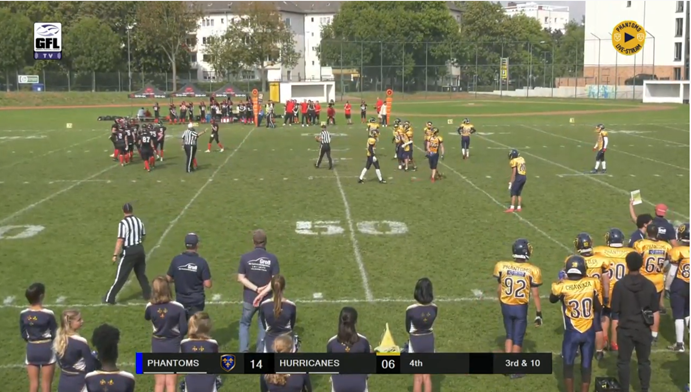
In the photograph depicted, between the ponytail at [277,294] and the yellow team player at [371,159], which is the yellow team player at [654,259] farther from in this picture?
the yellow team player at [371,159]

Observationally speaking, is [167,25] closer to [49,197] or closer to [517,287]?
[49,197]

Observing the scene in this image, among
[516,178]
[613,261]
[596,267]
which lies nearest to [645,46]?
[516,178]

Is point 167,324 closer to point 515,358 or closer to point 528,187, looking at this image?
point 515,358

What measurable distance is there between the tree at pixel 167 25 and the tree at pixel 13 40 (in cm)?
1235

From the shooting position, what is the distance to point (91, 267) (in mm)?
13719

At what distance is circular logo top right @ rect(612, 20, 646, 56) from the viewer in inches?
3354

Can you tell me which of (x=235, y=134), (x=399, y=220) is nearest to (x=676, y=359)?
(x=399, y=220)

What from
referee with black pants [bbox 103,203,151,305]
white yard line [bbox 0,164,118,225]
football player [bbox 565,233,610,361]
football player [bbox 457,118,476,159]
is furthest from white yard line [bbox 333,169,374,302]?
white yard line [bbox 0,164,118,225]

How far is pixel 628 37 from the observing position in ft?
279

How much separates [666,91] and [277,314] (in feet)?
223

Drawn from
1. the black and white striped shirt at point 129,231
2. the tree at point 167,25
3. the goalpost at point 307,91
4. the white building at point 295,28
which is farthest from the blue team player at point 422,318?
the white building at point 295,28

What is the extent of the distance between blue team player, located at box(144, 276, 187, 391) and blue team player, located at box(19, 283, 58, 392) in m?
1.10

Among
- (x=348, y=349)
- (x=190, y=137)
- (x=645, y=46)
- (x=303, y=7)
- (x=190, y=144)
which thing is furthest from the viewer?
(x=303, y=7)

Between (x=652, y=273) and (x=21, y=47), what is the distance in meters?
80.0
